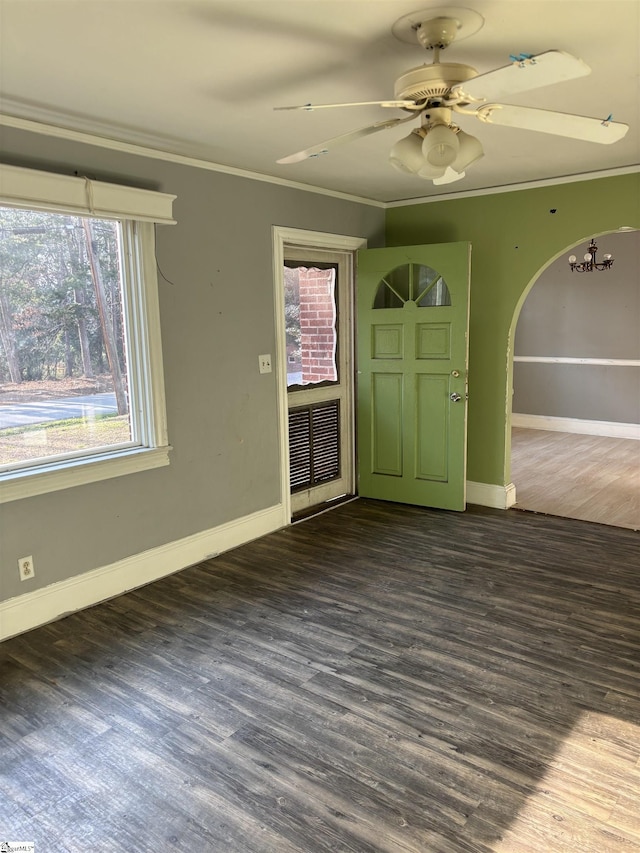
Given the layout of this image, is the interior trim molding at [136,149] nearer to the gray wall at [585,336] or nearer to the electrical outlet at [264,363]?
the electrical outlet at [264,363]

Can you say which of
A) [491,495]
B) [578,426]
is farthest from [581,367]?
[491,495]

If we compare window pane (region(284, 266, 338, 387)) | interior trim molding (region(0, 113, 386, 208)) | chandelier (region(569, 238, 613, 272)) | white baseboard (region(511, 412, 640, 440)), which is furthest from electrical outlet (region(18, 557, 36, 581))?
chandelier (region(569, 238, 613, 272))

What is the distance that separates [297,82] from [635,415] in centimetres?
606

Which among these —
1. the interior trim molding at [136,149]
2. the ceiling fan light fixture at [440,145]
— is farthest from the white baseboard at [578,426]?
the ceiling fan light fixture at [440,145]

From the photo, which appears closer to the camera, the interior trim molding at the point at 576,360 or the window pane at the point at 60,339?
the window pane at the point at 60,339

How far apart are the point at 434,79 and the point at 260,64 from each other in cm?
68

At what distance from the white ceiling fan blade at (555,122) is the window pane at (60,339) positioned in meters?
2.02

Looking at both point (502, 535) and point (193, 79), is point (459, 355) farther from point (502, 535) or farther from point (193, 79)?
point (193, 79)

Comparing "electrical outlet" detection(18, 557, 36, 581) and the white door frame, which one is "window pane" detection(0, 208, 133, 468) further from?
the white door frame

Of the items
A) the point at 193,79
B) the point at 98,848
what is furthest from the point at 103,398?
the point at 98,848

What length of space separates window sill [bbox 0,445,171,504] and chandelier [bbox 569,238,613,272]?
17.4 ft

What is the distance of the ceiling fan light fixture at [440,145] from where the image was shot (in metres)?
2.02

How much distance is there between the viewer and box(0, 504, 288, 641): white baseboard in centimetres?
296

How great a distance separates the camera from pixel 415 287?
4.56 m
